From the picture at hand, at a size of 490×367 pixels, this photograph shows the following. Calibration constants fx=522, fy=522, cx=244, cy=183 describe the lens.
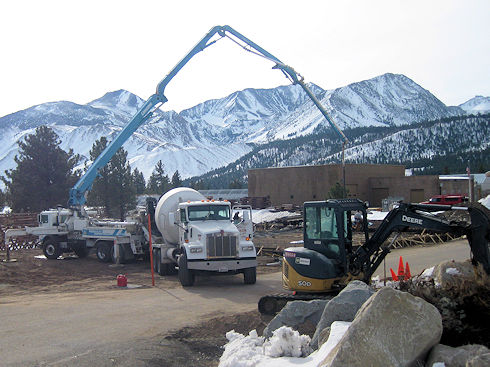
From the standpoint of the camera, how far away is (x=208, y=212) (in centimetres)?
1880

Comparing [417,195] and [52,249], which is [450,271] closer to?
[52,249]

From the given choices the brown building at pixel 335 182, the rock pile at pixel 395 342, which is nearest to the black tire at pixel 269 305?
the rock pile at pixel 395 342

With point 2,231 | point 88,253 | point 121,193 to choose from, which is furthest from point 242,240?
point 121,193

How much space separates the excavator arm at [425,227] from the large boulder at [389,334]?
3555mm

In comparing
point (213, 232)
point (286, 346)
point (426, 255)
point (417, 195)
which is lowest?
point (426, 255)

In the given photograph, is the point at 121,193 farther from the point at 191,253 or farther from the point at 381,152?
the point at 381,152

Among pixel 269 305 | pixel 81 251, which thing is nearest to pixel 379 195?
pixel 81 251

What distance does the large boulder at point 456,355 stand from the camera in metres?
Answer: 5.88

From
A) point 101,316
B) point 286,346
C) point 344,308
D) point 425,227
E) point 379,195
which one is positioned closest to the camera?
point 286,346

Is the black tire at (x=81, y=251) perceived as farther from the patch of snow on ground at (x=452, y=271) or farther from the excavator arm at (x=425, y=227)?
the patch of snow on ground at (x=452, y=271)

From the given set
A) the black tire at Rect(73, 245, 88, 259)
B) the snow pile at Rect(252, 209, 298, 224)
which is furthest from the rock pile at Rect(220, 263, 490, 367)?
the snow pile at Rect(252, 209, 298, 224)

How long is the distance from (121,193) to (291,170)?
26680 mm

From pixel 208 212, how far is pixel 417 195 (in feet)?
157

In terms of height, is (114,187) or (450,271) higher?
(114,187)
